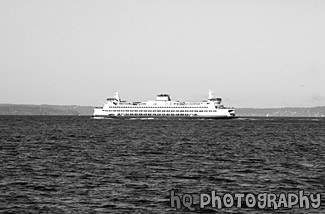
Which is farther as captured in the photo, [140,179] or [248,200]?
[140,179]

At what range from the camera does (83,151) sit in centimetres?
5953

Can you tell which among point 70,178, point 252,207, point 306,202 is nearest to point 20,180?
point 70,178

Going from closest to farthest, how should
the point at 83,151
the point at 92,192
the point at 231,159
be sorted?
1. the point at 92,192
2. the point at 231,159
3. the point at 83,151

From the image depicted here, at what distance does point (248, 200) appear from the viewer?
29.0 m

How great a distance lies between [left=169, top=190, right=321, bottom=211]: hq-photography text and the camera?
90.5 ft

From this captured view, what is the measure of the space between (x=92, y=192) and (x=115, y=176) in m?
6.73

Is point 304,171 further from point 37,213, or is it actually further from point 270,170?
point 37,213

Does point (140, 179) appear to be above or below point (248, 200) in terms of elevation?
above

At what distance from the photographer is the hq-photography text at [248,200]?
27578 millimetres

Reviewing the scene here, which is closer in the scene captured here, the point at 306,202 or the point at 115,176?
the point at 306,202

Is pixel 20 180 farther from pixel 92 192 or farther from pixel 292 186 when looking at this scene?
pixel 292 186

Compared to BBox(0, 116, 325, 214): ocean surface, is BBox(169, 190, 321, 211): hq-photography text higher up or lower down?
lower down

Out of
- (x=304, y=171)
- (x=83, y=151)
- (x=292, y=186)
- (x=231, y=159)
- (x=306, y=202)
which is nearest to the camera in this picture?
(x=306, y=202)

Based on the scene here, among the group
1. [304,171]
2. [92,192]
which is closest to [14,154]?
[92,192]
